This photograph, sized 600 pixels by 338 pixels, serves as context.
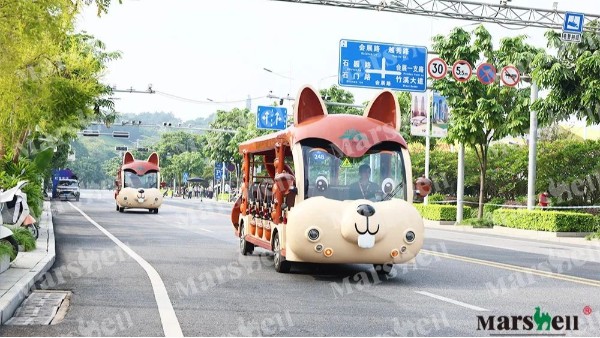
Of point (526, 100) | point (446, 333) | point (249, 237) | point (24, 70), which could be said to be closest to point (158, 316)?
point (446, 333)

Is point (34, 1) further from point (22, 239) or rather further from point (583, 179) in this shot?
point (583, 179)

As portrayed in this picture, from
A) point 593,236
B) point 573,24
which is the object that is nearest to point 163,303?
point 573,24

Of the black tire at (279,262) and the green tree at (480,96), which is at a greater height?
the green tree at (480,96)

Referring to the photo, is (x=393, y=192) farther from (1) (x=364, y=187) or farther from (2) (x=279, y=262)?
(2) (x=279, y=262)

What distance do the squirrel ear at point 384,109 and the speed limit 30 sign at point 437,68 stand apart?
1948 centimetres

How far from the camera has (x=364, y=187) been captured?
12867 mm

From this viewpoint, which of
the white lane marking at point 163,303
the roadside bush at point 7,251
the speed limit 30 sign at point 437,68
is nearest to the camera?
the white lane marking at point 163,303

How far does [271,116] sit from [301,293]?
4019 cm

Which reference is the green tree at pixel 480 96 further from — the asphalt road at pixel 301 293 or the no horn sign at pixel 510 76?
the asphalt road at pixel 301 293

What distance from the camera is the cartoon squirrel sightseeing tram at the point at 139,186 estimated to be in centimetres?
4069

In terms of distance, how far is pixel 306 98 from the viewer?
1378cm

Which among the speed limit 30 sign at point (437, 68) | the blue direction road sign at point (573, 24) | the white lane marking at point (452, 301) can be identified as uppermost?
the blue direction road sign at point (573, 24)

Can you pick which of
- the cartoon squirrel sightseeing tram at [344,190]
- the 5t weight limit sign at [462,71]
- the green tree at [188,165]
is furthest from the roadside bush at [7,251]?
the green tree at [188,165]

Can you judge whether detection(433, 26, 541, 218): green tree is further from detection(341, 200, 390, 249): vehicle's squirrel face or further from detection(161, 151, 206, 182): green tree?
detection(161, 151, 206, 182): green tree
